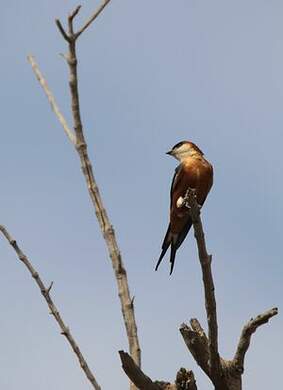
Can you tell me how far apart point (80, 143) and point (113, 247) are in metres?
0.55

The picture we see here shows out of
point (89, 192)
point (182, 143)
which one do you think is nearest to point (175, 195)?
point (182, 143)

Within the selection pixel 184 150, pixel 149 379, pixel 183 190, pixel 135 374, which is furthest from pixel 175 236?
pixel 135 374

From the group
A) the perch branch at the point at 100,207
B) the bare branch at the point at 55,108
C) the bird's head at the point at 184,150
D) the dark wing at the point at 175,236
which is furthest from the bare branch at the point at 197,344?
the bird's head at the point at 184,150

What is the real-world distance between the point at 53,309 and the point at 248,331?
Answer: 2.16 m

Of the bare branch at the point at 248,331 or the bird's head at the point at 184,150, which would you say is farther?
the bird's head at the point at 184,150

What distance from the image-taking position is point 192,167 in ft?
43.5

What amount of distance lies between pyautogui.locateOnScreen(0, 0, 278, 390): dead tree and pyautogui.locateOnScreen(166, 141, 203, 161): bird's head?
26.2 ft

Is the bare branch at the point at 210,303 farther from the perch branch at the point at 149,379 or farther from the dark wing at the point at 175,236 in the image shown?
the dark wing at the point at 175,236

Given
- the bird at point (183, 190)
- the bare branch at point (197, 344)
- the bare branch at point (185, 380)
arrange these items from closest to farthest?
the bare branch at point (185, 380) < the bare branch at point (197, 344) < the bird at point (183, 190)

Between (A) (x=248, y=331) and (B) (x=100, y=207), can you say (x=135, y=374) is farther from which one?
(A) (x=248, y=331)

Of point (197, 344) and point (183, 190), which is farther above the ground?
point (183, 190)

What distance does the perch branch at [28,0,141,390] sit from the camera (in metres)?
3.80

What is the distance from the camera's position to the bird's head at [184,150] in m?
14.4

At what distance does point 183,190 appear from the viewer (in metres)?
13.1
